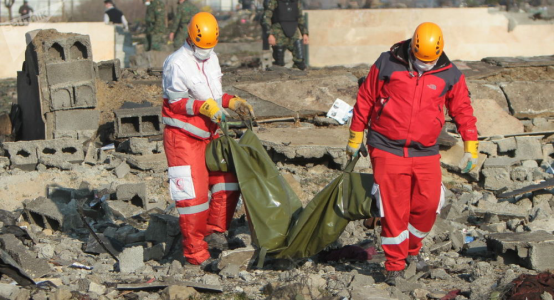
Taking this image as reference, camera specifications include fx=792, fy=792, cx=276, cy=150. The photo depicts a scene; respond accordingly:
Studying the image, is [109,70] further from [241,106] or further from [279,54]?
[241,106]

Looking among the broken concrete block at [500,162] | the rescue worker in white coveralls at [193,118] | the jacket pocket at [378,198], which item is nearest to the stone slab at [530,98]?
the broken concrete block at [500,162]

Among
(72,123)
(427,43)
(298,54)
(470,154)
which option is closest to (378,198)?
(470,154)

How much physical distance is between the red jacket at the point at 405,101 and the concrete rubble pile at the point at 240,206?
93cm

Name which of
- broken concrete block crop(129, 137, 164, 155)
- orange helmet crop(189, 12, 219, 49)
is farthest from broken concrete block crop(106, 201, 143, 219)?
orange helmet crop(189, 12, 219, 49)

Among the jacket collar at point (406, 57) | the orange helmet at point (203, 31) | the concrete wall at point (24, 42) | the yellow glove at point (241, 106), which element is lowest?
the concrete wall at point (24, 42)

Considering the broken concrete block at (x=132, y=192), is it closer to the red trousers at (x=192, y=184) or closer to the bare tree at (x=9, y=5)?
the red trousers at (x=192, y=184)

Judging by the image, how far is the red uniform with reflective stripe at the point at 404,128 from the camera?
540 centimetres

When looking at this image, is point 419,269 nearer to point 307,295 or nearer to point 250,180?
point 307,295

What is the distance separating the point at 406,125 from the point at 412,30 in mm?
14852

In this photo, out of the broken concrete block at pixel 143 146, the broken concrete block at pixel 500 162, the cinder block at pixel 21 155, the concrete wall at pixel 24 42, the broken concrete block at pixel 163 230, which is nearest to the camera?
the broken concrete block at pixel 163 230

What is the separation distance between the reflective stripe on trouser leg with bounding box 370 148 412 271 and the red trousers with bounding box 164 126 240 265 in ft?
4.23

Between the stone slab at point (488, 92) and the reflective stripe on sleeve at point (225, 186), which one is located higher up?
the reflective stripe on sleeve at point (225, 186)

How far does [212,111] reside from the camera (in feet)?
18.6

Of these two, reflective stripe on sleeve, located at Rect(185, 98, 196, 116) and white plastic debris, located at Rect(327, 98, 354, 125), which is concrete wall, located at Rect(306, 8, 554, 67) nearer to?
white plastic debris, located at Rect(327, 98, 354, 125)
